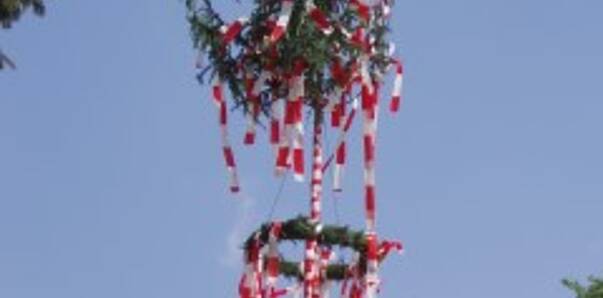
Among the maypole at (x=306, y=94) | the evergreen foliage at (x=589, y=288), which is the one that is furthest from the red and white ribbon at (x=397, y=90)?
the evergreen foliage at (x=589, y=288)

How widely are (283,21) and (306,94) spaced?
989mm

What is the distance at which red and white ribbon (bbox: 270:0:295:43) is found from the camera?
661 inches

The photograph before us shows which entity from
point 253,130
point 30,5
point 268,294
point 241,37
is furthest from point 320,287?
point 30,5

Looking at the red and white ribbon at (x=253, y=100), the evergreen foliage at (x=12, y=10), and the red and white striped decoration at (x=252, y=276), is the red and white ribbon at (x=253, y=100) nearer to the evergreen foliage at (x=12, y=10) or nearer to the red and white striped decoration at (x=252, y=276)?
the red and white striped decoration at (x=252, y=276)

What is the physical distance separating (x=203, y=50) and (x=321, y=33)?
61.6 inches

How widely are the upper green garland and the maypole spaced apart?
1cm

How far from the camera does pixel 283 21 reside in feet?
55.3

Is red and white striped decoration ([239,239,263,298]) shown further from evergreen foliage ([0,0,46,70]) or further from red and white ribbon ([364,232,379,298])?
evergreen foliage ([0,0,46,70])

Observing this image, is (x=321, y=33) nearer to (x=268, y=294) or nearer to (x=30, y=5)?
(x=268, y=294)

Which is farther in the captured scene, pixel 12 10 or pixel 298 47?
pixel 12 10

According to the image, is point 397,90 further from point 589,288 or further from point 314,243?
point 589,288

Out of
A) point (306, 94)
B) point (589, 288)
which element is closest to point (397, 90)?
point (306, 94)

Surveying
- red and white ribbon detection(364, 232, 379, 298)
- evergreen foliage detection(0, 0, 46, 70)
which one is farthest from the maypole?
evergreen foliage detection(0, 0, 46, 70)

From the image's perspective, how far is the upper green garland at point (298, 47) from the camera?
56.0 ft
